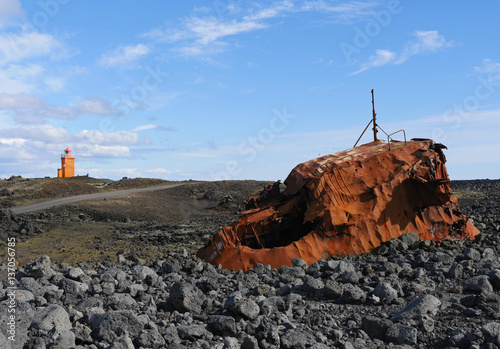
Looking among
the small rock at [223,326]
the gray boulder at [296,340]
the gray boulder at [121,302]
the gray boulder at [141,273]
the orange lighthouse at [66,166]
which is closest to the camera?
the gray boulder at [296,340]

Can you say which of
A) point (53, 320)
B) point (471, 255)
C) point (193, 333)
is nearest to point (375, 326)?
point (193, 333)

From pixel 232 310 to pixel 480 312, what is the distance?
2.70m

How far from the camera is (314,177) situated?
31.5 feet

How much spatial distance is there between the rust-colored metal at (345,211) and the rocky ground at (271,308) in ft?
4.01

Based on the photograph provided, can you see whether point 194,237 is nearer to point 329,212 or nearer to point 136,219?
point 329,212

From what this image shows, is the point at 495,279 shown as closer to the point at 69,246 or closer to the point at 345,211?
the point at 345,211

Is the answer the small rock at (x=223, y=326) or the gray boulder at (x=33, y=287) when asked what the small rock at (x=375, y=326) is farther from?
the gray boulder at (x=33, y=287)

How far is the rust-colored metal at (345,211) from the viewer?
8945mm

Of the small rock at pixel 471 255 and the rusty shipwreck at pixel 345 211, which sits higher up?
the rusty shipwreck at pixel 345 211

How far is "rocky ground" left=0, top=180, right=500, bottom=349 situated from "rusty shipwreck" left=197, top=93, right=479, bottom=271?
123 centimetres

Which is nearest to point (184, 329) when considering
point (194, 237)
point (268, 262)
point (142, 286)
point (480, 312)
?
point (142, 286)

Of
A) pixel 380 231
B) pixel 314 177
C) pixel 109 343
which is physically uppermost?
pixel 314 177

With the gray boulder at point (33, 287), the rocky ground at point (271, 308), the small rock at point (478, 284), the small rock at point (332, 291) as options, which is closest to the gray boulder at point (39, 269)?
the rocky ground at point (271, 308)

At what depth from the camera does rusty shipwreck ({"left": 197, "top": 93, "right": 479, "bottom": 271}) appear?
895 centimetres
